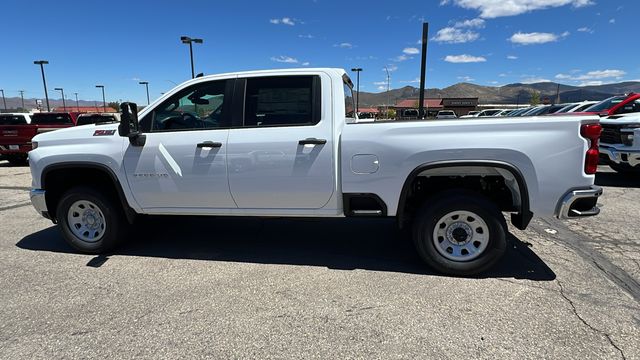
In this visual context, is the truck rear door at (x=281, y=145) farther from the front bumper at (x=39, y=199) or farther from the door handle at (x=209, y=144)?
the front bumper at (x=39, y=199)

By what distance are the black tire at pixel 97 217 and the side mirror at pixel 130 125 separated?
852 mm

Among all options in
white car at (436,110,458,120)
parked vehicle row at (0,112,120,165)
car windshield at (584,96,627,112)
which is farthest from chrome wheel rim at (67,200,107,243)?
car windshield at (584,96,627,112)

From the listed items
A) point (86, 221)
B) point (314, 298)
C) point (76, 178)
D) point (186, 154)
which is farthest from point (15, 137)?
point (314, 298)

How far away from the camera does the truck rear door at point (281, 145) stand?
3787 millimetres

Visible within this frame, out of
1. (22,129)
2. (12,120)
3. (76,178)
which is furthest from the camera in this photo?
(12,120)

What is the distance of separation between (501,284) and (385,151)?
1634mm

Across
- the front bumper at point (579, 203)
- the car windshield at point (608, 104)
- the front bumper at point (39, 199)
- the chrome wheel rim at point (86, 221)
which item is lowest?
the chrome wheel rim at point (86, 221)

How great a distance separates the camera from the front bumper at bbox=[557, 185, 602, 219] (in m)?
3.43

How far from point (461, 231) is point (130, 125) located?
3.47 meters

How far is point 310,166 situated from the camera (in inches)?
149

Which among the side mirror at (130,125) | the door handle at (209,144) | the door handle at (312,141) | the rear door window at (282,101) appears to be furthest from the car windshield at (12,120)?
the door handle at (312,141)

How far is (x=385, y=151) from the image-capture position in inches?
142

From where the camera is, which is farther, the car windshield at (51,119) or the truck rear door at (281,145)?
the car windshield at (51,119)

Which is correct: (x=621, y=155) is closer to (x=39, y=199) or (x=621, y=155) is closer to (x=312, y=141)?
(x=312, y=141)
